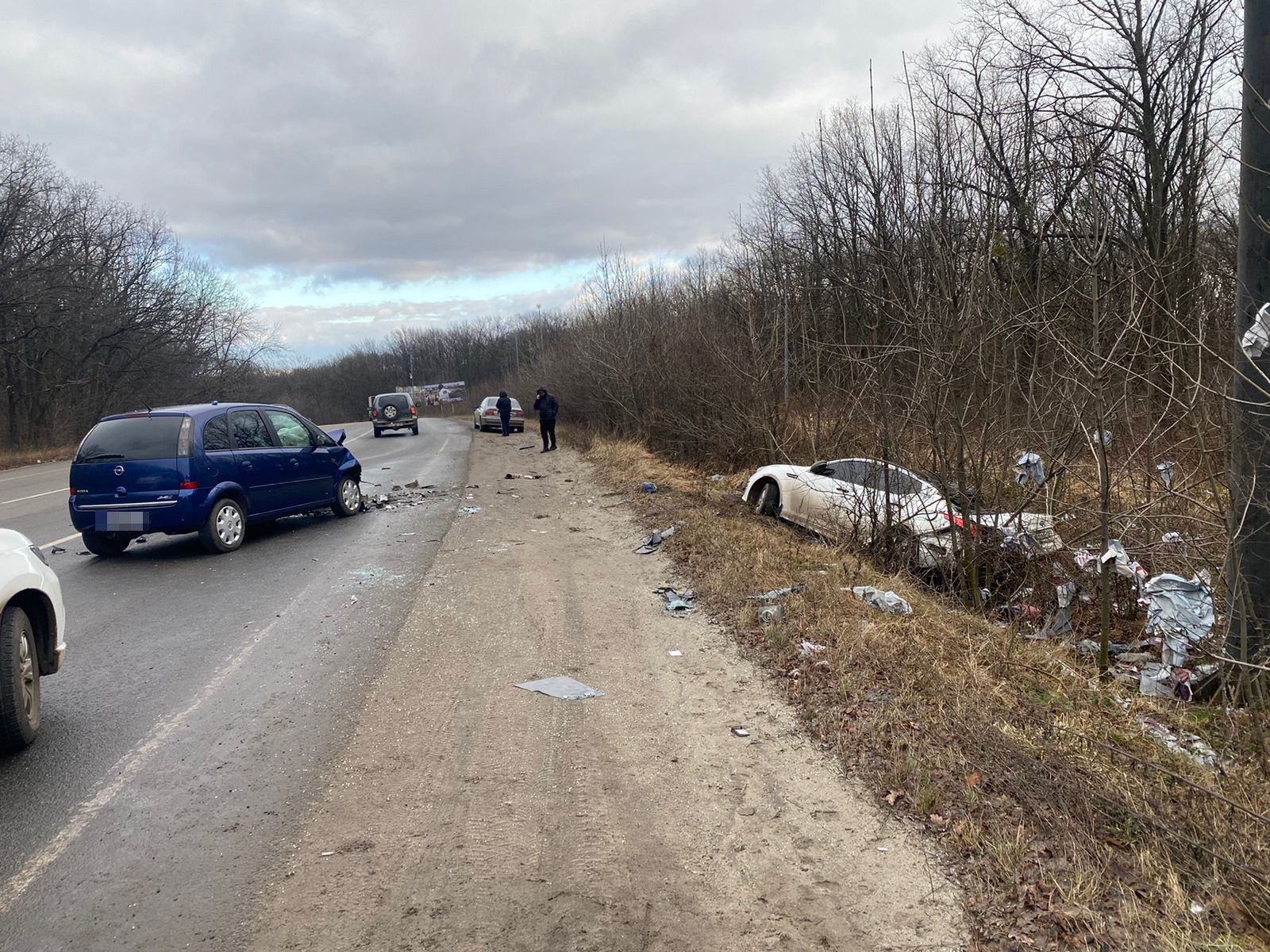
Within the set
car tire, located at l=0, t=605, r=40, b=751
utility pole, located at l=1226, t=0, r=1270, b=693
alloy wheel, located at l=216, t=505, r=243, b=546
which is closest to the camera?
car tire, located at l=0, t=605, r=40, b=751

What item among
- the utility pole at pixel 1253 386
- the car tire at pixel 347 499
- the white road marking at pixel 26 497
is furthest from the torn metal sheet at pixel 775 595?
the white road marking at pixel 26 497

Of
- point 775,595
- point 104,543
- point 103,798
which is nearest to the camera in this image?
point 103,798

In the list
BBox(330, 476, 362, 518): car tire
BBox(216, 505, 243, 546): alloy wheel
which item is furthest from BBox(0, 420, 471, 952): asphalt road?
BBox(330, 476, 362, 518): car tire

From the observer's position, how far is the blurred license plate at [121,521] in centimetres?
864

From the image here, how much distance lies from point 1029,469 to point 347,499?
910 cm

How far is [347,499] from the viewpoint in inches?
475

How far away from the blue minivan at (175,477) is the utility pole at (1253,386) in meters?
9.12

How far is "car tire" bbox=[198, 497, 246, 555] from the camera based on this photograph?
29.6 feet

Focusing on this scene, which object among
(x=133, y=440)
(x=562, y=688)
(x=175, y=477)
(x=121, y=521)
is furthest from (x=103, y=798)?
Answer: (x=133, y=440)

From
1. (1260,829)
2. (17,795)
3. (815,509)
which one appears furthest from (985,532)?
(17,795)

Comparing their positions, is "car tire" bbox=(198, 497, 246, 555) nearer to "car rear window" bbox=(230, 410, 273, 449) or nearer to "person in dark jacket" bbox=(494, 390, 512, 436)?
"car rear window" bbox=(230, 410, 273, 449)

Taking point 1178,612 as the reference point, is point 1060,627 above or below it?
below

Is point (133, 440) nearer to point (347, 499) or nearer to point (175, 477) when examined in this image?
point (175, 477)

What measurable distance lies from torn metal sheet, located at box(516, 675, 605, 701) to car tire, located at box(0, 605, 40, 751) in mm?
2544
